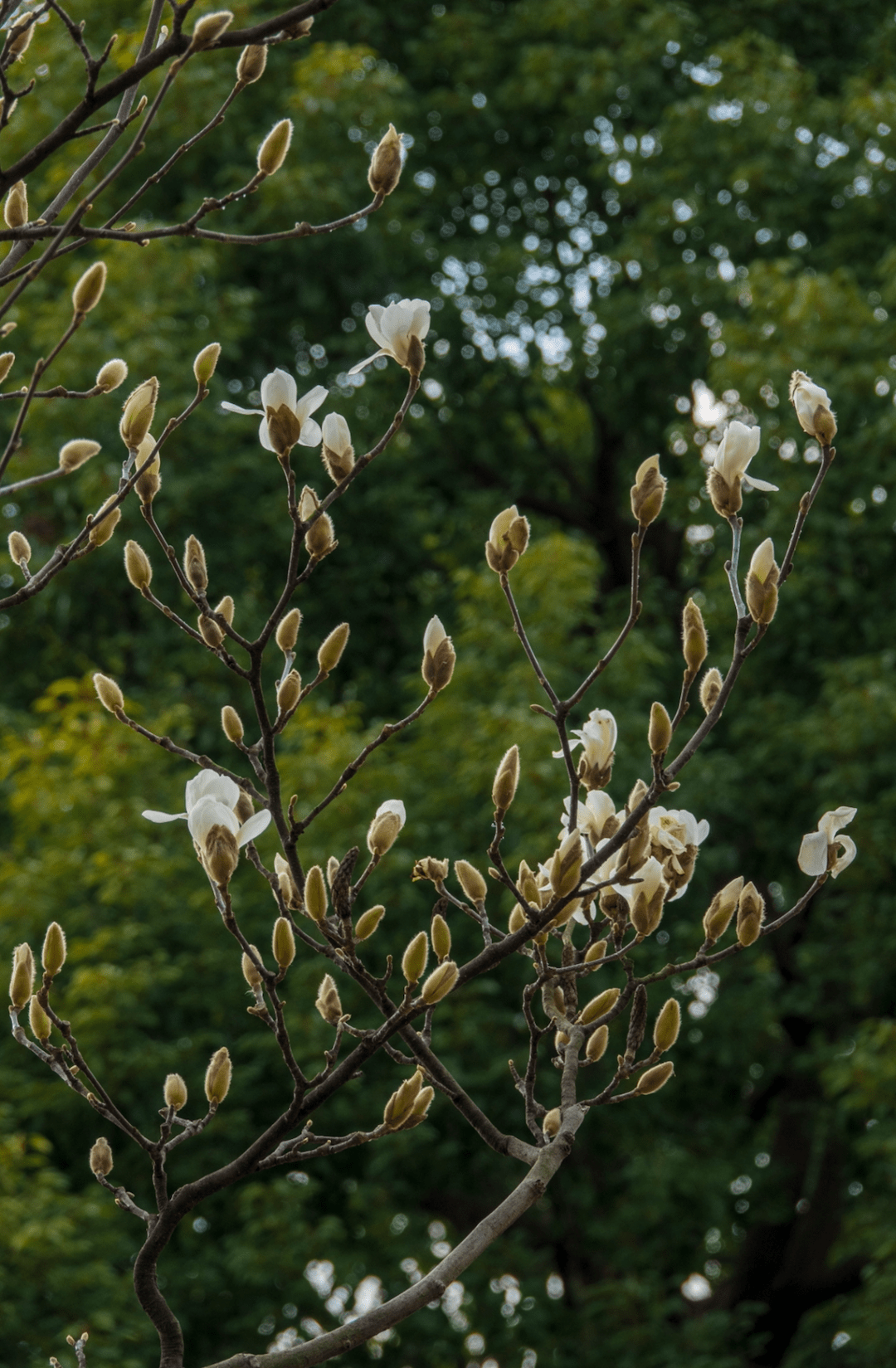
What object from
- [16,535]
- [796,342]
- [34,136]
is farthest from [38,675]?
[16,535]

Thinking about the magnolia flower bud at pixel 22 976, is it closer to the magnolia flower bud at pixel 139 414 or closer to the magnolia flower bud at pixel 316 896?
the magnolia flower bud at pixel 316 896

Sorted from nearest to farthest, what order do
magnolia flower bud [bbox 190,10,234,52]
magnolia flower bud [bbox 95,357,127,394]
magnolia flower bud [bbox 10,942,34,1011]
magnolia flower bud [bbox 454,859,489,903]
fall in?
1. magnolia flower bud [bbox 190,10,234,52]
2. magnolia flower bud [bbox 10,942,34,1011]
3. magnolia flower bud [bbox 95,357,127,394]
4. magnolia flower bud [bbox 454,859,489,903]

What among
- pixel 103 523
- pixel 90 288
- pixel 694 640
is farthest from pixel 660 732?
pixel 90 288

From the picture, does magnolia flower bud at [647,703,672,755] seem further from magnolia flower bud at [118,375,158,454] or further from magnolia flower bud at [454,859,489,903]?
magnolia flower bud at [118,375,158,454]

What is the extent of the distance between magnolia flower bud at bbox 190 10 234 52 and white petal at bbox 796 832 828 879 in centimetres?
90

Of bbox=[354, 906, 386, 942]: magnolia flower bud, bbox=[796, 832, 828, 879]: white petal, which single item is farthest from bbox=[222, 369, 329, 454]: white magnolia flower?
bbox=[796, 832, 828, 879]: white petal

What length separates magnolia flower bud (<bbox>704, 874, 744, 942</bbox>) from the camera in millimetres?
1505

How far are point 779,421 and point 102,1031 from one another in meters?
3.11

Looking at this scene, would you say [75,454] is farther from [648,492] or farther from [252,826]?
[648,492]

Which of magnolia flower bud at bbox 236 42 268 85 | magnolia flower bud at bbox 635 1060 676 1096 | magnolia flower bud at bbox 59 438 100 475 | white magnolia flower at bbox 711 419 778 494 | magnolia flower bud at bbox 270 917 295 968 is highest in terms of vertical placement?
magnolia flower bud at bbox 236 42 268 85

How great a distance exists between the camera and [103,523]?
4.68 feet

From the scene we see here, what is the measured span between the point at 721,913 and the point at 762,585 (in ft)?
1.08

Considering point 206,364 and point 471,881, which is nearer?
point 206,364

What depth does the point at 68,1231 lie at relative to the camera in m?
4.26
